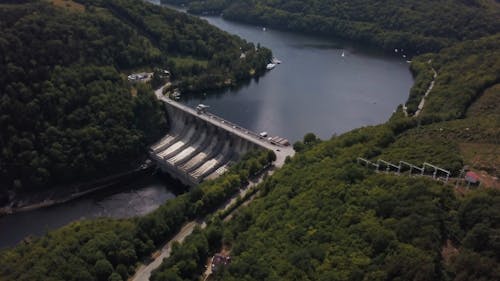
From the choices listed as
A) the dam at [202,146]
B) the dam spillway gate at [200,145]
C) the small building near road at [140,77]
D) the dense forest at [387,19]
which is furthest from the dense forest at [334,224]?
the dense forest at [387,19]

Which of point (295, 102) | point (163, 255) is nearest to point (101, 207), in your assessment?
point (163, 255)

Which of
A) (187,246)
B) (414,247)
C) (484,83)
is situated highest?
(484,83)

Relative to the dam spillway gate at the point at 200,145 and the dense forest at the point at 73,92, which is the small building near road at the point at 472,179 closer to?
the dam spillway gate at the point at 200,145

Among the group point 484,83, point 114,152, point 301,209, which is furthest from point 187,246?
point 484,83

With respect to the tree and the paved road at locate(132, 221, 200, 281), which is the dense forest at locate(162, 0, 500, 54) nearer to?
the paved road at locate(132, 221, 200, 281)

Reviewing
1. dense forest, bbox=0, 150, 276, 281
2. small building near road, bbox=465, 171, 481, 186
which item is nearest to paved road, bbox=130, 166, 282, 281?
dense forest, bbox=0, 150, 276, 281

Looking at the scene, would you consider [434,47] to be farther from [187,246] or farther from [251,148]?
[187,246]
